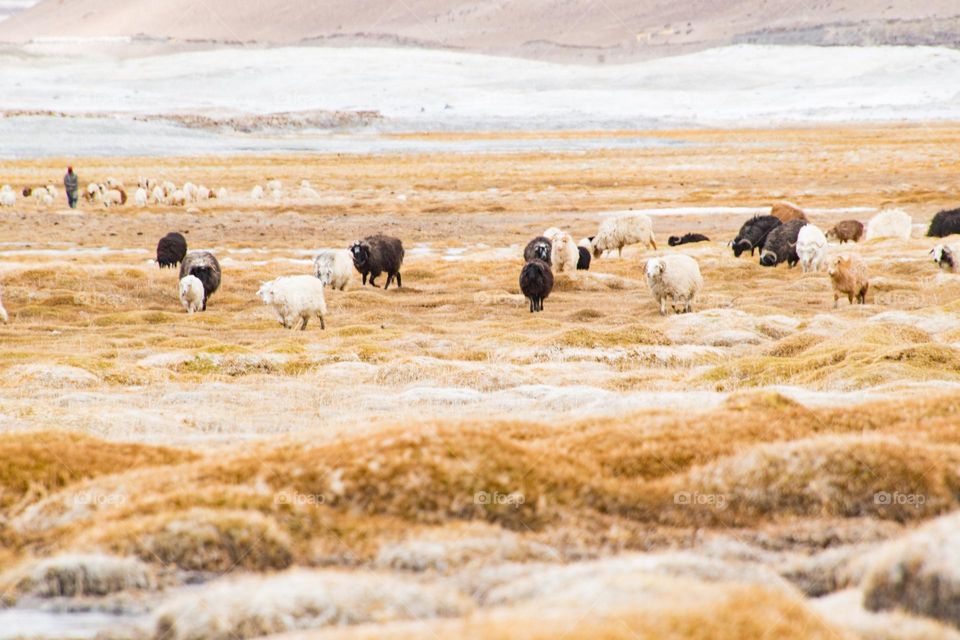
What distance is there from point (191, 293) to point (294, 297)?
4284 millimetres

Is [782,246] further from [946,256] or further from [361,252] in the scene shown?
[361,252]

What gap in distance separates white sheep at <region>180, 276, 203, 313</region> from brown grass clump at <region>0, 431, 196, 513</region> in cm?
1721

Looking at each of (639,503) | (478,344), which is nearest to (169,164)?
(478,344)

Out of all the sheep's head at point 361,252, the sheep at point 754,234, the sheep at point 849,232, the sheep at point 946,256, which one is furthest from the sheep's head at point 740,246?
the sheep's head at point 361,252

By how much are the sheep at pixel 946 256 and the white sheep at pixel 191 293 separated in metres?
20.9

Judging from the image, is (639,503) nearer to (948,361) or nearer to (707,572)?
(707,572)

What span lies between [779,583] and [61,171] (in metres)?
84.9

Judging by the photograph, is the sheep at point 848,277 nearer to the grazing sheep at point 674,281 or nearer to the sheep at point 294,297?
the grazing sheep at point 674,281

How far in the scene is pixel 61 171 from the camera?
83.4 meters

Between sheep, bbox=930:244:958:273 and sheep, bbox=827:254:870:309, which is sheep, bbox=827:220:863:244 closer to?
sheep, bbox=930:244:958:273

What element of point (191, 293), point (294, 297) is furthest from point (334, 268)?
point (294, 297)

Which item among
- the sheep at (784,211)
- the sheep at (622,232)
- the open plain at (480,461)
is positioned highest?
the sheep at (784,211)

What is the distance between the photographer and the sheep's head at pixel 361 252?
103ft

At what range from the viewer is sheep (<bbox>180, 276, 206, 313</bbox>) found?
89.9 feet
